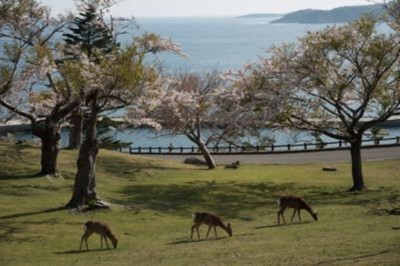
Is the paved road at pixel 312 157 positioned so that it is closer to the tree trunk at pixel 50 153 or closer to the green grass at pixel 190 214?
the green grass at pixel 190 214

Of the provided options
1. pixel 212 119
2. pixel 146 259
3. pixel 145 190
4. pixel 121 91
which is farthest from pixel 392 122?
pixel 146 259

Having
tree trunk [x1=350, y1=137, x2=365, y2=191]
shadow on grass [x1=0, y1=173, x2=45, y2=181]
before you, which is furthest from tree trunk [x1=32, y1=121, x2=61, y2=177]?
tree trunk [x1=350, y1=137, x2=365, y2=191]

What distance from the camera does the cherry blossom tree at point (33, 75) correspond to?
28.7m

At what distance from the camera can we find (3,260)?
56.1ft

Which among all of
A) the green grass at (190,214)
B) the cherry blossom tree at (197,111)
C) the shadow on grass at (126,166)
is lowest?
the green grass at (190,214)

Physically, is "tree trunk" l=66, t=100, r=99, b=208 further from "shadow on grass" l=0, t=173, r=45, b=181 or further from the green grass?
"shadow on grass" l=0, t=173, r=45, b=181

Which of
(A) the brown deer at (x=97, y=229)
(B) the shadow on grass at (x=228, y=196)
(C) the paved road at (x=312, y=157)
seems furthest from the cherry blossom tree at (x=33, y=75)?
(C) the paved road at (x=312, y=157)

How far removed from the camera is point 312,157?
49.4m

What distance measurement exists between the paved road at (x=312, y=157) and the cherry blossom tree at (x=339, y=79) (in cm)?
1491

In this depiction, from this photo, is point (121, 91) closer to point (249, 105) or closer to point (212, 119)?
point (249, 105)

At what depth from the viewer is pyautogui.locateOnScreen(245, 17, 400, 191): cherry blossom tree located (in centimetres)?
3061

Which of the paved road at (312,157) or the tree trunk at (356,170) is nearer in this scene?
the tree trunk at (356,170)

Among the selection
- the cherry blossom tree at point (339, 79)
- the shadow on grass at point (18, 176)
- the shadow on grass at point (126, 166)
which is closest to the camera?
→ the cherry blossom tree at point (339, 79)

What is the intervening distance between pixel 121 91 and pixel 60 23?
12.4 metres
